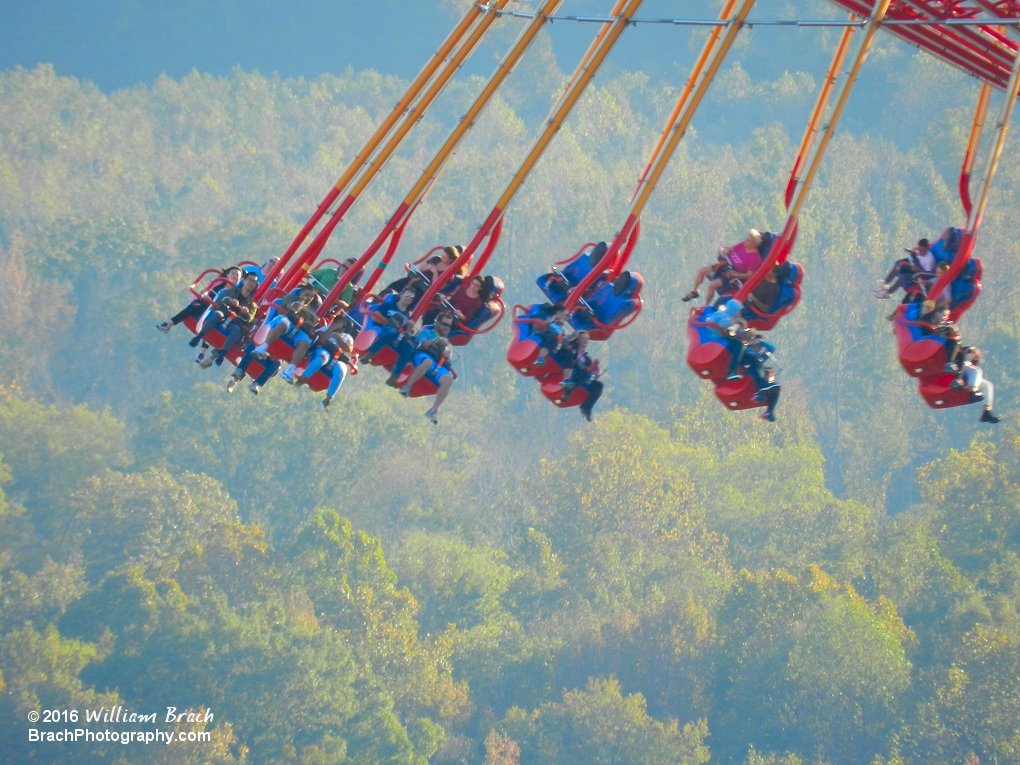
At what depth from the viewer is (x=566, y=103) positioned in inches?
722

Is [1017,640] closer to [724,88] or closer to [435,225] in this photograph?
[435,225]

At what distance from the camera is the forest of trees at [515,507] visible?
54.8m

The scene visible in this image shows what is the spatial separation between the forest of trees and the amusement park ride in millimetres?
35696

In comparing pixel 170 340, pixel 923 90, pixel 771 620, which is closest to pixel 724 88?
pixel 923 90

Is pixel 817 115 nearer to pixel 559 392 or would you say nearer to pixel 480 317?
pixel 559 392

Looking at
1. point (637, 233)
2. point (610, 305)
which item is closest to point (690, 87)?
point (637, 233)

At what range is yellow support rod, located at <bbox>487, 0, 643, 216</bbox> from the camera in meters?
18.0

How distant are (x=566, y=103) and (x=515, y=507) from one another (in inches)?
2197

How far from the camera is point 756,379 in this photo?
1678 cm

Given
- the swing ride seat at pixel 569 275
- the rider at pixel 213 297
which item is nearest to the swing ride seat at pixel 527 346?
the swing ride seat at pixel 569 275

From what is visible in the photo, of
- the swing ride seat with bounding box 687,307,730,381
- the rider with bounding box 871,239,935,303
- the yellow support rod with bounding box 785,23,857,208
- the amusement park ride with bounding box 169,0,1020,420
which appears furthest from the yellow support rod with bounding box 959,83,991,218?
the swing ride seat with bounding box 687,307,730,381

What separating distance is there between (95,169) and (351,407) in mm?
51131

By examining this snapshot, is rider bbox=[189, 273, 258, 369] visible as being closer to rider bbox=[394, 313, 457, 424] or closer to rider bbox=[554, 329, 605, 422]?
rider bbox=[394, 313, 457, 424]

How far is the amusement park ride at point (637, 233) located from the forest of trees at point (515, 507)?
35696 millimetres
